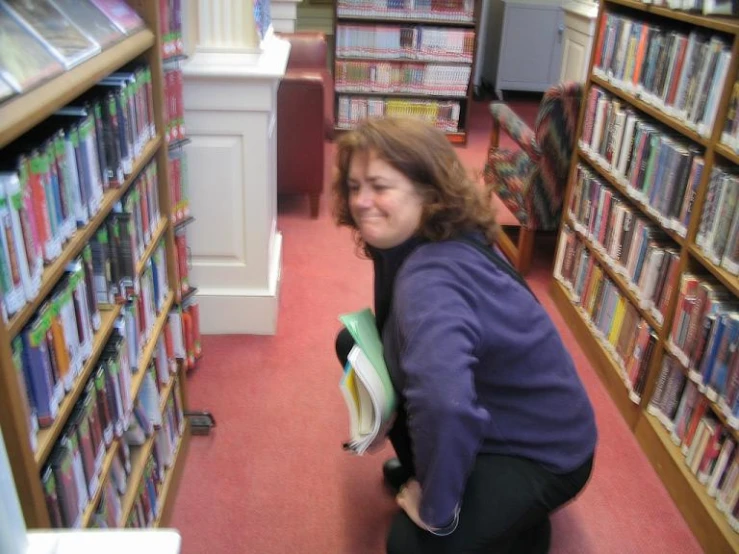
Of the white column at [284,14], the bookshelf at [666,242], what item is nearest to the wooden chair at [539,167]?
the bookshelf at [666,242]

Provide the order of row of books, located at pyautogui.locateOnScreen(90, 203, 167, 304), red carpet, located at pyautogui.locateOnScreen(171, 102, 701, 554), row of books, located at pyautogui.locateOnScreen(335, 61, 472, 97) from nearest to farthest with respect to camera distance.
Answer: row of books, located at pyautogui.locateOnScreen(90, 203, 167, 304)
red carpet, located at pyautogui.locateOnScreen(171, 102, 701, 554)
row of books, located at pyautogui.locateOnScreen(335, 61, 472, 97)

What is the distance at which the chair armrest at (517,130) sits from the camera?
2.88m

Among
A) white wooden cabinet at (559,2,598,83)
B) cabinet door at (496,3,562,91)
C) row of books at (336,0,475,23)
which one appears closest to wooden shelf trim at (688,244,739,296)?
white wooden cabinet at (559,2,598,83)

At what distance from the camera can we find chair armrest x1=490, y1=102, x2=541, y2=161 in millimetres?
2883

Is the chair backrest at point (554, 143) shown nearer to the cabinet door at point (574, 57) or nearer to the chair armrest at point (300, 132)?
the chair armrest at point (300, 132)

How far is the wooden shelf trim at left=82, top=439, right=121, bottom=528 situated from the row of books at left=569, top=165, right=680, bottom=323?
4.93 feet

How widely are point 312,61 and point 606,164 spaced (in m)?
2.59

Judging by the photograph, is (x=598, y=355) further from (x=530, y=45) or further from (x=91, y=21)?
(x=530, y=45)

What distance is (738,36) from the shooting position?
165cm

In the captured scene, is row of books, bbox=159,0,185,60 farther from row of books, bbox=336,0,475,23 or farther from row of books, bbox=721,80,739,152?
row of books, bbox=336,0,475,23

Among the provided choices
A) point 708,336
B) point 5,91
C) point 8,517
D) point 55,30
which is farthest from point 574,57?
point 8,517

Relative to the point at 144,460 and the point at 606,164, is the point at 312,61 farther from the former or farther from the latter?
the point at 144,460

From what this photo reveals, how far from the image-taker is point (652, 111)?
2123 millimetres

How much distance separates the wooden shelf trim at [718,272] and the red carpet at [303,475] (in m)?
0.63
